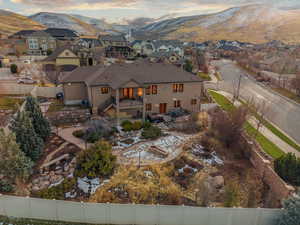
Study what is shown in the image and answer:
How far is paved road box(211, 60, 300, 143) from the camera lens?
26933 millimetres

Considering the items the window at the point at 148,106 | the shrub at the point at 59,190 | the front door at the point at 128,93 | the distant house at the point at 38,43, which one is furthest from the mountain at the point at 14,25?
the shrub at the point at 59,190

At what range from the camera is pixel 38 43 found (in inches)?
2699

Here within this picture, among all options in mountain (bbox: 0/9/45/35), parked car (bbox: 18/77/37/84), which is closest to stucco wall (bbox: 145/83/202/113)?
parked car (bbox: 18/77/37/84)

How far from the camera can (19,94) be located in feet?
104

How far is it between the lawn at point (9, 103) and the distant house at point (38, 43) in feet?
145

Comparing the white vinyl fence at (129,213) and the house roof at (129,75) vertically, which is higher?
the house roof at (129,75)

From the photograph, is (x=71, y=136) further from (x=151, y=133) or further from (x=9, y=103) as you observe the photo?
(x=9, y=103)

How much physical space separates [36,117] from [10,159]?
228 inches

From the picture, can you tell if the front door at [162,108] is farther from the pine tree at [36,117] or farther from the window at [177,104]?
the pine tree at [36,117]

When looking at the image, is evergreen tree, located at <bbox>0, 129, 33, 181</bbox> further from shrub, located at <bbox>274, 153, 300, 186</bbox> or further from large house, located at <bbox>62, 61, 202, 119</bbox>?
shrub, located at <bbox>274, 153, 300, 186</bbox>

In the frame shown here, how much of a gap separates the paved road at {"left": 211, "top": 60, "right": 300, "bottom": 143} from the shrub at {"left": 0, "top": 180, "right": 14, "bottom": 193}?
88.2 ft

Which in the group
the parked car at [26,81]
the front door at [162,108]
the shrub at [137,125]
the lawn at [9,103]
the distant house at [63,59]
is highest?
the distant house at [63,59]

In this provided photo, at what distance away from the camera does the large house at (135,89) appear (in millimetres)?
25172

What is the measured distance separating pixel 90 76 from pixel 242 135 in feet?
64.5
